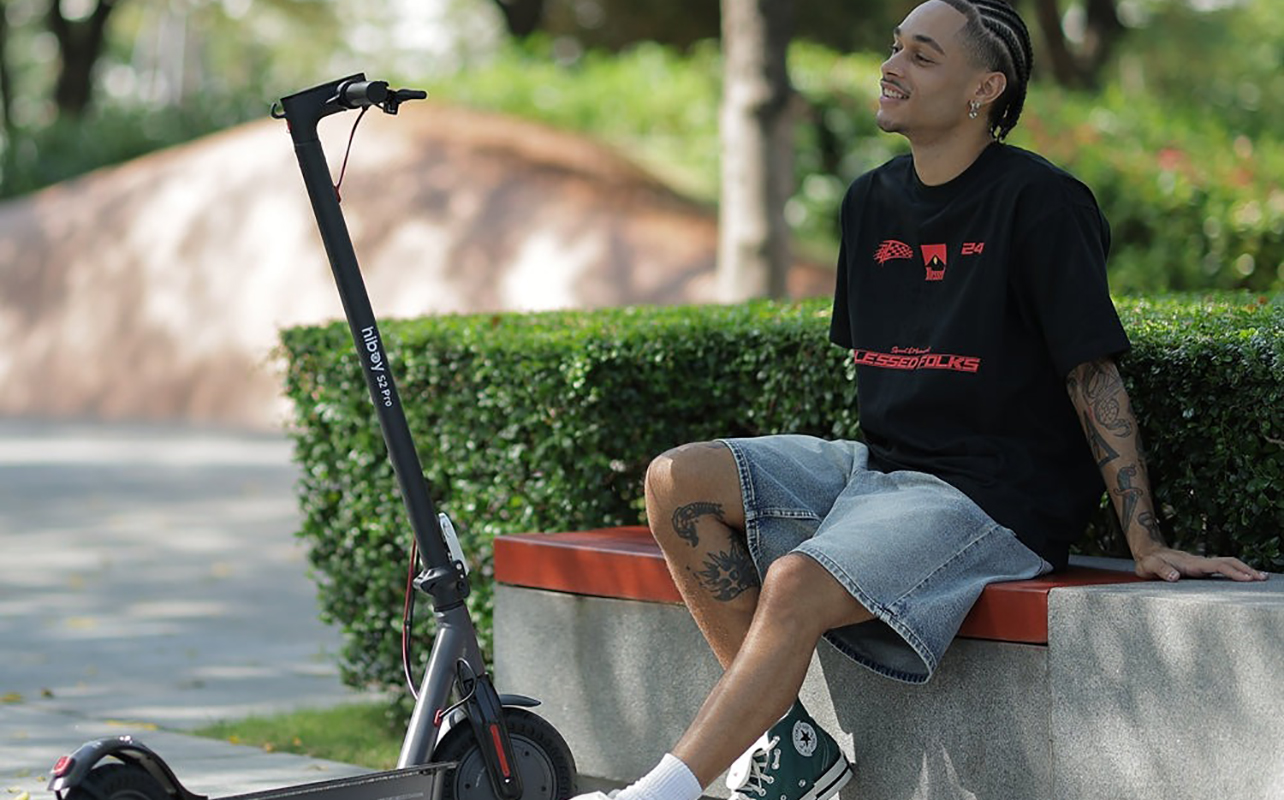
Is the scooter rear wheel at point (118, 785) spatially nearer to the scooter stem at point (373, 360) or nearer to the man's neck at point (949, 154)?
the scooter stem at point (373, 360)

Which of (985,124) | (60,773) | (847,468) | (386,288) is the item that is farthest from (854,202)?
(386,288)

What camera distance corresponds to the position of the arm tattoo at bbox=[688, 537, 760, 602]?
3.81 metres

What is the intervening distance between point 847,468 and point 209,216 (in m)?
12.2

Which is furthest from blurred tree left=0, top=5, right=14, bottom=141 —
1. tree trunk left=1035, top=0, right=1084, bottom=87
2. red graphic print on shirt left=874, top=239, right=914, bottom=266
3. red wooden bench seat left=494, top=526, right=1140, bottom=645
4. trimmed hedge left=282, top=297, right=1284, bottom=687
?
red graphic print on shirt left=874, top=239, right=914, bottom=266

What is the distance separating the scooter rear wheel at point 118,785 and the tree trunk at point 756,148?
21.3 ft

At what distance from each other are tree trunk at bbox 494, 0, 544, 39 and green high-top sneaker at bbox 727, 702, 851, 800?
22.2 metres

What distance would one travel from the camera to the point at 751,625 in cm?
359

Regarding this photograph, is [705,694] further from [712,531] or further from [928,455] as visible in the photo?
[928,455]

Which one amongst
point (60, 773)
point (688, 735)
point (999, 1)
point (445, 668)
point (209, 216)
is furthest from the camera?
point (209, 216)

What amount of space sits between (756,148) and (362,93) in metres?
6.22

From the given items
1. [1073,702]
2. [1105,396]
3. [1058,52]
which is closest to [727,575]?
[1073,702]

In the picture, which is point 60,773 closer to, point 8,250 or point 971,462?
point 971,462

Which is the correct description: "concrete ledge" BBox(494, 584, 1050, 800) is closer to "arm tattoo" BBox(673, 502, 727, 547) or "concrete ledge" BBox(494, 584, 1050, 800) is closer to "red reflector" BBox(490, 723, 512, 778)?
"arm tattoo" BBox(673, 502, 727, 547)

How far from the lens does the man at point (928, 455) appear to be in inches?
140
